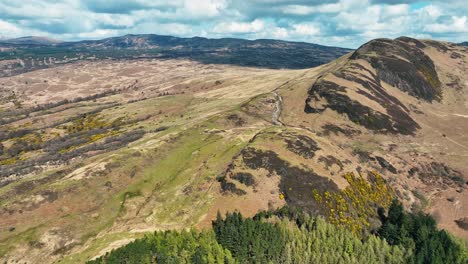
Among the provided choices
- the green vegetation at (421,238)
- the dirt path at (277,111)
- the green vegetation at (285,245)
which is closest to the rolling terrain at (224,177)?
the dirt path at (277,111)

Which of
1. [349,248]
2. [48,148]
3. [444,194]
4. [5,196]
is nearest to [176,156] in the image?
[5,196]

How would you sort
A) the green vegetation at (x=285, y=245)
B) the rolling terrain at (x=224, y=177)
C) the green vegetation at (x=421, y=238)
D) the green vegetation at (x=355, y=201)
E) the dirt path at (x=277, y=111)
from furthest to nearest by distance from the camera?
the dirt path at (x=277, y=111)
the green vegetation at (x=355, y=201)
the rolling terrain at (x=224, y=177)
the green vegetation at (x=421, y=238)
the green vegetation at (x=285, y=245)

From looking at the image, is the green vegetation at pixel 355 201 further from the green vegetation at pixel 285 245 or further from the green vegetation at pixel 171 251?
the green vegetation at pixel 171 251

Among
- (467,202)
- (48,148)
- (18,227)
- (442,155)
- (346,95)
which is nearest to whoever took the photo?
(18,227)

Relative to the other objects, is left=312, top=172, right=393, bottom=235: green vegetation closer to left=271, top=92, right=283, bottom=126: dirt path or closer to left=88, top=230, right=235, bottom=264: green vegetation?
left=88, top=230, right=235, bottom=264: green vegetation

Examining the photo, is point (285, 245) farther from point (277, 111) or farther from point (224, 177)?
point (277, 111)

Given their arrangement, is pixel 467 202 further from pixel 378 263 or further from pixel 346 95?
pixel 346 95

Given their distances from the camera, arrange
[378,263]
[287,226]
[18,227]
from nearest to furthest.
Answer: [378,263], [287,226], [18,227]

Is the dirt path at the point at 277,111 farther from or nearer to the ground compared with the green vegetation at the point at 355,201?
farther from the ground
